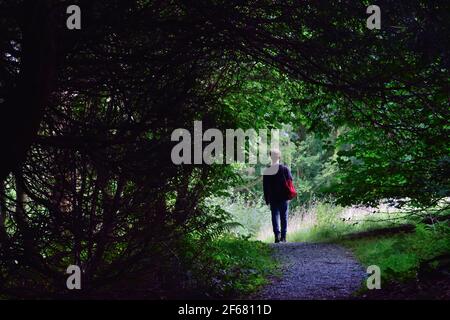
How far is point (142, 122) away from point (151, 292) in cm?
214

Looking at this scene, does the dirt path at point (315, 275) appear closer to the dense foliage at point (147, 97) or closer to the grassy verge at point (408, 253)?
the grassy verge at point (408, 253)

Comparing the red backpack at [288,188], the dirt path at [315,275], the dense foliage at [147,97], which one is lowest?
the dirt path at [315,275]

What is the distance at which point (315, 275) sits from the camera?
612cm

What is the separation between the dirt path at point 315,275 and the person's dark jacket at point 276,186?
1939 millimetres

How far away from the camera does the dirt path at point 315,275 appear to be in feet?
16.9

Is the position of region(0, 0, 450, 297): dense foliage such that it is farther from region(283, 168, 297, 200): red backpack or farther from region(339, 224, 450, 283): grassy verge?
region(283, 168, 297, 200): red backpack

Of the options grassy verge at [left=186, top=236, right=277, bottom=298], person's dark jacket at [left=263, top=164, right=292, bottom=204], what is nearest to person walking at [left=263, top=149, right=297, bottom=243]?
person's dark jacket at [left=263, top=164, right=292, bottom=204]

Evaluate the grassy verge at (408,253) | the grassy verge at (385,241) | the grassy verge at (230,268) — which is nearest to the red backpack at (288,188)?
the grassy verge at (385,241)

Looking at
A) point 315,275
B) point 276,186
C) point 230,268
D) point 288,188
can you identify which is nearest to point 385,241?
point 315,275

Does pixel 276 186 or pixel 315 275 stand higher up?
pixel 276 186

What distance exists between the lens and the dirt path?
16.9 ft

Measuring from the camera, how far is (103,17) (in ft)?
11.8

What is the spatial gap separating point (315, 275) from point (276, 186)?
14.2 ft

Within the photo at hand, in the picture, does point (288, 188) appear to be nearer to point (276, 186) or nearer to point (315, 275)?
point (276, 186)
